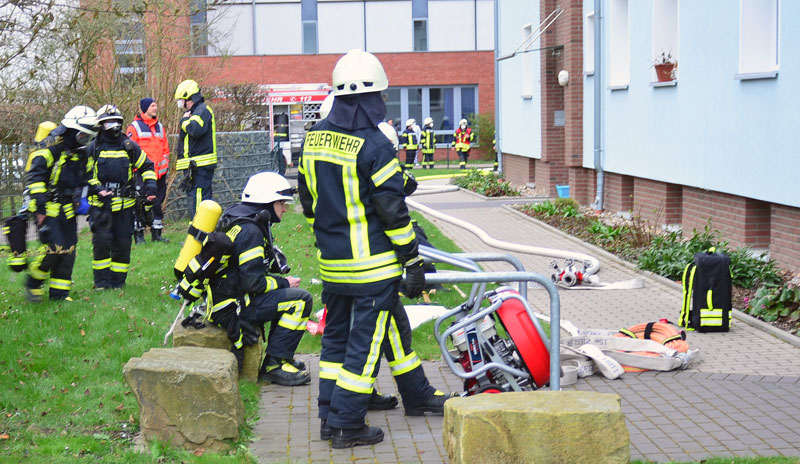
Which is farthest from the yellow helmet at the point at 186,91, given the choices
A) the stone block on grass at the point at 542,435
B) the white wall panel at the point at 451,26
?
the white wall panel at the point at 451,26

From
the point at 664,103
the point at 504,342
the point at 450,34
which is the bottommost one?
→ the point at 504,342

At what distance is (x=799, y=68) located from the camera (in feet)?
30.3

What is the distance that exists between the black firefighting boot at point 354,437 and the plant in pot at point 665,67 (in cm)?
952

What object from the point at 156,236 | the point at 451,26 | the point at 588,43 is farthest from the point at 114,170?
the point at 451,26

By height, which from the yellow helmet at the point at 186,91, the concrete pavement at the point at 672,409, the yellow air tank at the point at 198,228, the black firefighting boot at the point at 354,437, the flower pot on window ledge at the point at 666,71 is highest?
the flower pot on window ledge at the point at 666,71

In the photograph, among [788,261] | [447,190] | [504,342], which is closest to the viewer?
[504,342]

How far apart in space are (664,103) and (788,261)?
4048 millimetres

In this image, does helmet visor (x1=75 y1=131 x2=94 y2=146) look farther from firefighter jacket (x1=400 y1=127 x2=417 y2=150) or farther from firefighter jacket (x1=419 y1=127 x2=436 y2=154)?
firefighter jacket (x1=419 y1=127 x2=436 y2=154)

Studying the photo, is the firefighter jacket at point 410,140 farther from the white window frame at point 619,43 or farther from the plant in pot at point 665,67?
the plant in pot at point 665,67

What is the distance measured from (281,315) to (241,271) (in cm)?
46

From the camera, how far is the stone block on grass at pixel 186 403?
16.9 ft

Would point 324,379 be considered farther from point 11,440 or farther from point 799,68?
point 799,68

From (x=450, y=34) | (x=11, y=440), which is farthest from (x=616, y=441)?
(x=450, y=34)

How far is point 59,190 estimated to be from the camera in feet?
29.4
